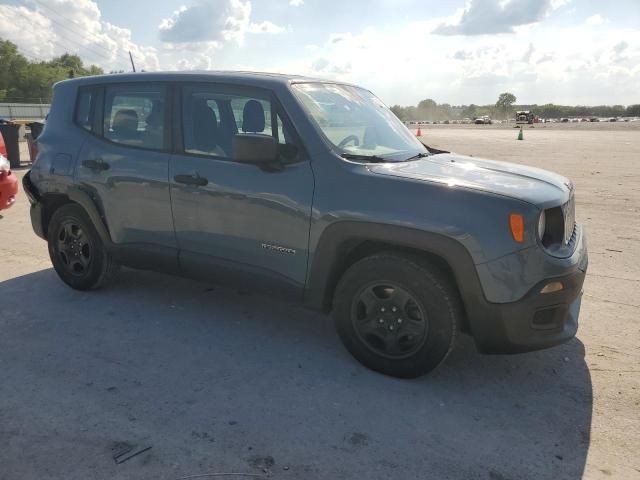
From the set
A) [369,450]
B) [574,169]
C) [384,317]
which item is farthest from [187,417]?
[574,169]

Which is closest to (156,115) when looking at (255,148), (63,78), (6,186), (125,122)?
(125,122)

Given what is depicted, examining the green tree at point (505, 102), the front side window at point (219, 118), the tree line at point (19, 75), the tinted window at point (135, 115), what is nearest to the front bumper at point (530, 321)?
the front side window at point (219, 118)

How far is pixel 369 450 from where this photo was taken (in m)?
2.62

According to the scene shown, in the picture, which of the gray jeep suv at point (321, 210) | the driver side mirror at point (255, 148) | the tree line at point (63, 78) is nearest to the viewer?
the gray jeep suv at point (321, 210)

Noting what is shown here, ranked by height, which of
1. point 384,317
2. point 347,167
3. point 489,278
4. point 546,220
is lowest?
point 384,317

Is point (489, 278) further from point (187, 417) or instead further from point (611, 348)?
point (187, 417)

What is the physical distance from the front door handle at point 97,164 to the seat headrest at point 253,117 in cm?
128

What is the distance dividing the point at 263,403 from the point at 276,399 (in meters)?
0.08

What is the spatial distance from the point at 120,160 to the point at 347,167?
Answer: 1.96m

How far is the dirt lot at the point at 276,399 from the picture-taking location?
8.31 feet

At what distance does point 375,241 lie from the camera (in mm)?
3248

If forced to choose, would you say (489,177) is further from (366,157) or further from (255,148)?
(255,148)

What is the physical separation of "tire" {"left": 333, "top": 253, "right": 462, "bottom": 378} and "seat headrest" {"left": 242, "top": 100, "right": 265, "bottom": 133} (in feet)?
3.95

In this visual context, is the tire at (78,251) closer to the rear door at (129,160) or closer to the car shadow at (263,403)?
the rear door at (129,160)
